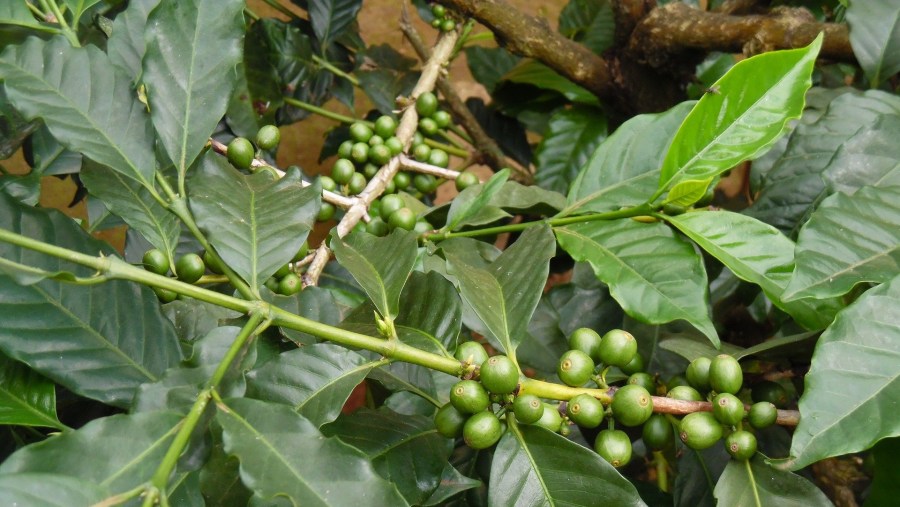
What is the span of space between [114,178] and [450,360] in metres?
0.40

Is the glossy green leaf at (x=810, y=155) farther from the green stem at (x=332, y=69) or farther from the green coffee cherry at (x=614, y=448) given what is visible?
the green stem at (x=332, y=69)

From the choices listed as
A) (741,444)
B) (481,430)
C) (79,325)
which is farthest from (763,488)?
(79,325)

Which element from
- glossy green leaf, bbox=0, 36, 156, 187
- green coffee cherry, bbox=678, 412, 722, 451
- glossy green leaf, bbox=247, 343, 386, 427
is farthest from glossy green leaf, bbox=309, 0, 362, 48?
green coffee cherry, bbox=678, 412, 722, 451

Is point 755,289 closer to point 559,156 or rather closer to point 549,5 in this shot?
point 559,156

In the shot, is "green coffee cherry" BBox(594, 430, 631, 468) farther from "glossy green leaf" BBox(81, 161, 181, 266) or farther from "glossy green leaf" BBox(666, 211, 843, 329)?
"glossy green leaf" BBox(81, 161, 181, 266)

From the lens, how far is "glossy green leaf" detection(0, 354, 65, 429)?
0.61 meters

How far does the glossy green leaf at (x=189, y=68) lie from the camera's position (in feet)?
2.07

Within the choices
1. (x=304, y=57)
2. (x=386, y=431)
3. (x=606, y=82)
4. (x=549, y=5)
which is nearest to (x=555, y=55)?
(x=606, y=82)

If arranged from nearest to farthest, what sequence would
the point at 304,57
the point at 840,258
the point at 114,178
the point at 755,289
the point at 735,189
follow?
1. the point at 840,258
2. the point at 114,178
3. the point at 755,289
4. the point at 304,57
5. the point at 735,189

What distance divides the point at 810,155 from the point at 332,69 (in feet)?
3.06

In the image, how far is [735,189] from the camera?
2.24m

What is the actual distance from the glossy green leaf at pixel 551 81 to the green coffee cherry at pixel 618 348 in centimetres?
83

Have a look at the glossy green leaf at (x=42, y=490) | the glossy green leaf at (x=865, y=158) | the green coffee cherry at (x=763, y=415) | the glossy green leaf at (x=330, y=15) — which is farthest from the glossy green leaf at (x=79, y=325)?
the glossy green leaf at (x=330, y=15)

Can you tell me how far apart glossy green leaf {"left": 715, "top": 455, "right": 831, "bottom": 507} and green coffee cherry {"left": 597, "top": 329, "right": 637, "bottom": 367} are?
0.43 ft
